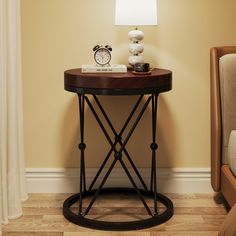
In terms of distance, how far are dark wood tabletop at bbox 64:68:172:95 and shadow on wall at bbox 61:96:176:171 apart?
1.60 ft

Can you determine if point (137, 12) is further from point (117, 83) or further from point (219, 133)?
point (219, 133)

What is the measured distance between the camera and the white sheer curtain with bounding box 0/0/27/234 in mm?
2680

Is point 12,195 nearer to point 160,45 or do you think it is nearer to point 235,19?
point 160,45

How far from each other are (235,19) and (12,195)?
5.33 feet

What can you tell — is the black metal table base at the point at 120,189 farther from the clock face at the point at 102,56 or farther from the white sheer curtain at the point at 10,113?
the white sheer curtain at the point at 10,113

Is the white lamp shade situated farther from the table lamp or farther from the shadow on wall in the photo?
the shadow on wall

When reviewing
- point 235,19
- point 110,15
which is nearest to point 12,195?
point 110,15

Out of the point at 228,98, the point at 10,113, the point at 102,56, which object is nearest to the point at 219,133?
the point at 228,98

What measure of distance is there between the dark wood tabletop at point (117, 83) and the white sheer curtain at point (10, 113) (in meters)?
0.34

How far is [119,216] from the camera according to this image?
9.29 ft

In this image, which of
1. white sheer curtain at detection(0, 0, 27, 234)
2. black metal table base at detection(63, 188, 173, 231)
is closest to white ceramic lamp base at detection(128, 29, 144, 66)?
white sheer curtain at detection(0, 0, 27, 234)

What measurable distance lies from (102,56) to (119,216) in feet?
2.84

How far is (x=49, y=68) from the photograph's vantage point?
313 centimetres

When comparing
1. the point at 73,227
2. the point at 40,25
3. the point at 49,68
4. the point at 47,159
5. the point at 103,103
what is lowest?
the point at 73,227
